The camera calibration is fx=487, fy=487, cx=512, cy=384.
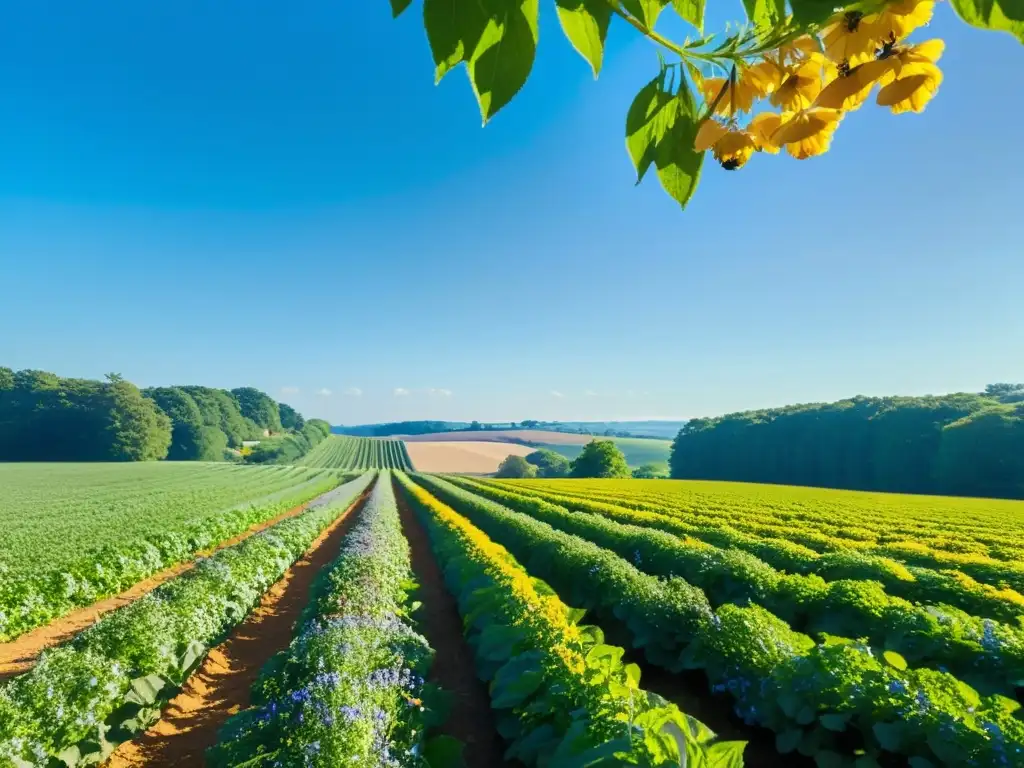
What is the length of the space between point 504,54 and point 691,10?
20 centimetres

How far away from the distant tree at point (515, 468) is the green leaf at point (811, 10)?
73.8 meters

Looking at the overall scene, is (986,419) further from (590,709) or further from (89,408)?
(89,408)

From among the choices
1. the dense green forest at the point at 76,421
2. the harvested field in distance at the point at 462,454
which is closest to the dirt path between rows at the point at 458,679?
the harvested field in distance at the point at 462,454

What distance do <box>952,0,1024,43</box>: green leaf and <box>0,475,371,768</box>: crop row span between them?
18.3ft

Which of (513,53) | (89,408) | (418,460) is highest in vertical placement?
(89,408)

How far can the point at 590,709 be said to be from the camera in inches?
115

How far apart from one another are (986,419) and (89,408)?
317 ft

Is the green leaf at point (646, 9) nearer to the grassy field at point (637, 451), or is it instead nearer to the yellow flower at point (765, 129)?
the yellow flower at point (765, 129)

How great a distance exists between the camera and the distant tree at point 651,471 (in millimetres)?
69938

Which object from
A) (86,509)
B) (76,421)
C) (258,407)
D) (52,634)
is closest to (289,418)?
(258,407)

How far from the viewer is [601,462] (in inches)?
2340

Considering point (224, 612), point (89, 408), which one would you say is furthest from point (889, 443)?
point (89, 408)

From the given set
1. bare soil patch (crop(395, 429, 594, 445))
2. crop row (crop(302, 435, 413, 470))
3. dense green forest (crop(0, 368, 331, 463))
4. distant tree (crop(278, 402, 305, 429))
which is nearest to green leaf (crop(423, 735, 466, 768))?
crop row (crop(302, 435, 413, 470))

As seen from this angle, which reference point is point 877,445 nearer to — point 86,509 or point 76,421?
point 86,509
